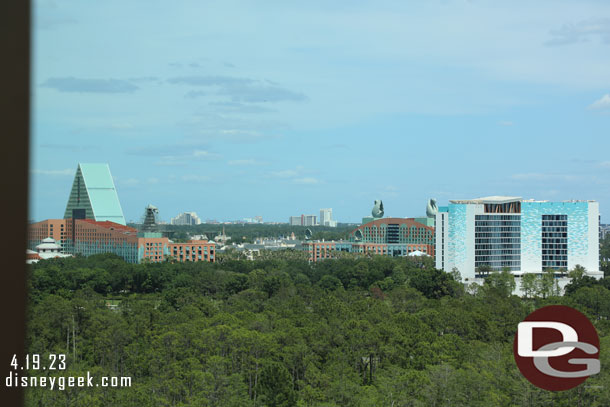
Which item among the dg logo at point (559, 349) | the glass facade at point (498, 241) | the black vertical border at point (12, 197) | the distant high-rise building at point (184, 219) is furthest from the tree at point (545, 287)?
the distant high-rise building at point (184, 219)

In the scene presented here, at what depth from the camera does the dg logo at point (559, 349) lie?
4.71 m

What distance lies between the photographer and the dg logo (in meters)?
4.71

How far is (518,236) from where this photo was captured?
23172 mm

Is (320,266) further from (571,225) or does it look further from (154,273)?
(571,225)

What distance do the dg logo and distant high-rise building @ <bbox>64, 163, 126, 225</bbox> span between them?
38145 mm

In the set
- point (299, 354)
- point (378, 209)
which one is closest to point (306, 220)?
point (378, 209)

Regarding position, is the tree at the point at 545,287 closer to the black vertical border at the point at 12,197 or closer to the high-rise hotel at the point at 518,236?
the high-rise hotel at the point at 518,236

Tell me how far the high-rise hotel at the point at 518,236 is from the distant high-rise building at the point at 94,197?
2507 cm

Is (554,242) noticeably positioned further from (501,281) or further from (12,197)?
(12,197)

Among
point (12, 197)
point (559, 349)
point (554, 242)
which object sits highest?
point (12, 197)

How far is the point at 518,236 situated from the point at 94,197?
27.8 metres

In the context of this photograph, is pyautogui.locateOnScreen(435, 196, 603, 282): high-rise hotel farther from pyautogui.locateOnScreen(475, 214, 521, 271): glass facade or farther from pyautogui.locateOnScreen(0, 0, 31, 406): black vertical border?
pyautogui.locateOnScreen(0, 0, 31, 406): black vertical border

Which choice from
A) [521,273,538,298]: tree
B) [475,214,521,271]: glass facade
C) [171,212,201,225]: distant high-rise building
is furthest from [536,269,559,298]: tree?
[171,212,201,225]: distant high-rise building

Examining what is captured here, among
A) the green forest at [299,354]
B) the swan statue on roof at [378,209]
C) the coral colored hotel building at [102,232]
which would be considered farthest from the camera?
the swan statue on roof at [378,209]
